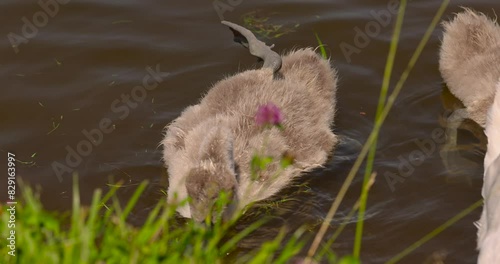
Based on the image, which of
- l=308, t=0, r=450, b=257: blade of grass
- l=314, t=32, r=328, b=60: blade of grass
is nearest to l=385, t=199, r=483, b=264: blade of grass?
l=308, t=0, r=450, b=257: blade of grass

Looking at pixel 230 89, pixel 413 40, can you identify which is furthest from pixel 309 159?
pixel 413 40

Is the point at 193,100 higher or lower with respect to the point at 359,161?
lower

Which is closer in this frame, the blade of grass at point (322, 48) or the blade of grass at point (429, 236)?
the blade of grass at point (429, 236)

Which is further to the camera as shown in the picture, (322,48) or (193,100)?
(322,48)

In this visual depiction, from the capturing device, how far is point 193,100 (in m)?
6.52

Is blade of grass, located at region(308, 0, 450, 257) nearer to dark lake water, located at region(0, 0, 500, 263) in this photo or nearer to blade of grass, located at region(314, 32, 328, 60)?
dark lake water, located at region(0, 0, 500, 263)

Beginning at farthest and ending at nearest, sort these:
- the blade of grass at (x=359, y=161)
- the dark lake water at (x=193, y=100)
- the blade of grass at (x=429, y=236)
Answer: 1. the dark lake water at (x=193, y=100)
2. the blade of grass at (x=429, y=236)
3. the blade of grass at (x=359, y=161)

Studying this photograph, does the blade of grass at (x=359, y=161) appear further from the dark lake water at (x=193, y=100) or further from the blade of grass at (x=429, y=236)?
the blade of grass at (x=429, y=236)

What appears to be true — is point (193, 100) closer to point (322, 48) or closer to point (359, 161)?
point (322, 48)

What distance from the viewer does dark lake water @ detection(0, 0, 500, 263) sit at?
5.52 meters

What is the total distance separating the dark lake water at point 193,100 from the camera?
552cm

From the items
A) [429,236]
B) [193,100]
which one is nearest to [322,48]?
[193,100]

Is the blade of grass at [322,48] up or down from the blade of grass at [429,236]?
up

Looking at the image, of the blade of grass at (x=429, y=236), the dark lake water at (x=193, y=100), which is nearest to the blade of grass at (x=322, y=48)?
the dark lake water at (x=193, y=100)
